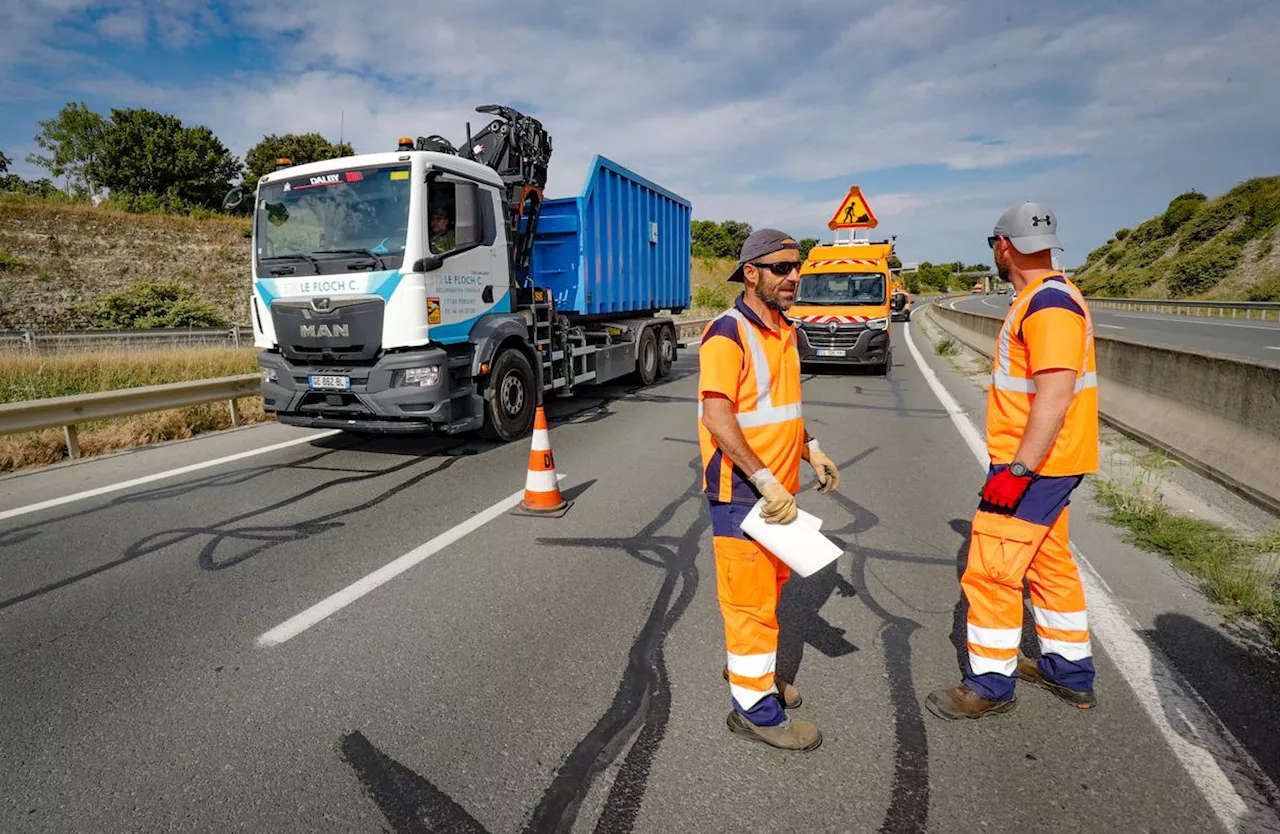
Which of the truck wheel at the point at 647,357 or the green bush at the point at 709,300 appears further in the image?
the green bush at the point at 709,300

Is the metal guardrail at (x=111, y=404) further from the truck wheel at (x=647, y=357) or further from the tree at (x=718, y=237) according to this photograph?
the tree at (x=718, y=237)

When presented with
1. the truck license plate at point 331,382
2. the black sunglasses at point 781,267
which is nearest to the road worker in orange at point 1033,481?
the black sunglasses at point 781,267

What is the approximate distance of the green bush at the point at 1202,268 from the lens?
39894 millimetres

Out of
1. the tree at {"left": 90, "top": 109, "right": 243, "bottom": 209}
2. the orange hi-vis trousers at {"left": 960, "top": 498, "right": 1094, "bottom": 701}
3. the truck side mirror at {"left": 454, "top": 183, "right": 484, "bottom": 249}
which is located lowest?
the orange hi-vis trousers at {"left": 960, "top": 498, "right": 1094, "bottom": 701}

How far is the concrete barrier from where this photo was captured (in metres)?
4.79

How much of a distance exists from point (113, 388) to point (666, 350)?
830 cm

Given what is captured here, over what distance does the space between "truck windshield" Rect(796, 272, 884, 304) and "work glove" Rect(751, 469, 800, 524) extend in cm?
1200

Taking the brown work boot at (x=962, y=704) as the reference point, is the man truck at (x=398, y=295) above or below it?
above

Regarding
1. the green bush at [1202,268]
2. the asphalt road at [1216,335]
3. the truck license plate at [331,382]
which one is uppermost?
the green bush at [1202,268]

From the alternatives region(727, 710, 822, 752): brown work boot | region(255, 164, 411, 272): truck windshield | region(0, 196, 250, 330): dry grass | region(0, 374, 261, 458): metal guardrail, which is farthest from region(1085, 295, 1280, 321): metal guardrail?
region(0, 196, 250, 330): dry grass

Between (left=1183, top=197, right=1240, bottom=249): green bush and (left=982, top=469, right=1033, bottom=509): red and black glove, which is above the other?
(left=1183, top=197, right=1240, bottom=249): green bush

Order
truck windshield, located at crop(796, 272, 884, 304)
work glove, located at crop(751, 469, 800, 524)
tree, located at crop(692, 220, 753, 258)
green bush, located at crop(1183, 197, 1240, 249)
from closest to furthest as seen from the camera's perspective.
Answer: work glove, located at crop(751, 469, 800, 524) < truck windshield, located at crop(796, 272, 884, 304) < green bush, located at crop(1183, 197, 1240, 249) < tree, located at crop(692, 220, 753, 258)

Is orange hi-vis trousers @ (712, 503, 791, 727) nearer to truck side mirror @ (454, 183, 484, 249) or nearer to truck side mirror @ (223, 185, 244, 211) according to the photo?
truck side mirror @ (454, 183, 484, 249)

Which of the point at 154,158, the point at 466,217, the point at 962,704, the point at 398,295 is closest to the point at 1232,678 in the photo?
the point at 962,704
